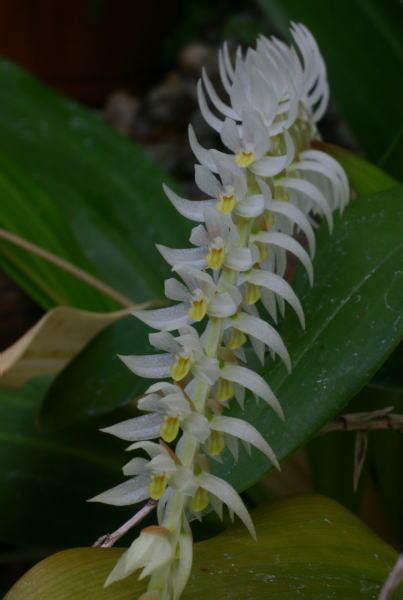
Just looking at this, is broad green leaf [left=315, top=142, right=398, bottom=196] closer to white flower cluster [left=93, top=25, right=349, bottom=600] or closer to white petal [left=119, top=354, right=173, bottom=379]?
white flower cluster [left=93, top=25, right=349, bottom=600]

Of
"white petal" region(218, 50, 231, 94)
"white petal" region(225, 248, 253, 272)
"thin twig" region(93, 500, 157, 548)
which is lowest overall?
"thin twig" region(93, 500, 157, 548)

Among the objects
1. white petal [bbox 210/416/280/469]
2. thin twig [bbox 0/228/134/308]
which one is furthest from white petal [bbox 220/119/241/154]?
thin twig [bbox 0/228/134/308]

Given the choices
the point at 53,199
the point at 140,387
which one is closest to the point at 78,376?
the point at 140,387

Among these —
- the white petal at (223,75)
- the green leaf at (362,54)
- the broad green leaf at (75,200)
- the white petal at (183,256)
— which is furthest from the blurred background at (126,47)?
the white petal at (183,256)

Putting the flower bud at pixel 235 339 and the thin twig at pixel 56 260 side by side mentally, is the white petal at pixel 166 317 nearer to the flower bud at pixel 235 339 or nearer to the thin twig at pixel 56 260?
the flower bud at pixel 235 339

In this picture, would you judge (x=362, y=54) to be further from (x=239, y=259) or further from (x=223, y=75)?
(x=239, y=259)

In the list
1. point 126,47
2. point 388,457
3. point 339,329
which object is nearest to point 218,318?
point 339,329

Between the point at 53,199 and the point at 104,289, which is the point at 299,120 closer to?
the point at 104,289
